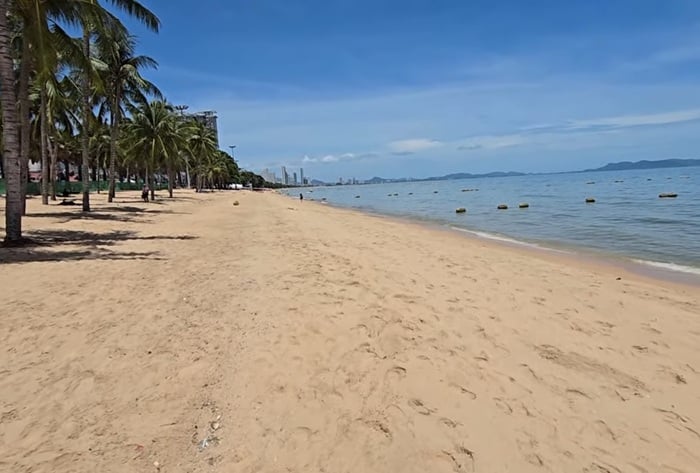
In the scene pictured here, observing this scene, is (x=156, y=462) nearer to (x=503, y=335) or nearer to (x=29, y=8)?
(x=503, y=335)

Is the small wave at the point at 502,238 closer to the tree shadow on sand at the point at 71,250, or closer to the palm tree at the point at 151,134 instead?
the tree shadow on sand at the point at 71,250

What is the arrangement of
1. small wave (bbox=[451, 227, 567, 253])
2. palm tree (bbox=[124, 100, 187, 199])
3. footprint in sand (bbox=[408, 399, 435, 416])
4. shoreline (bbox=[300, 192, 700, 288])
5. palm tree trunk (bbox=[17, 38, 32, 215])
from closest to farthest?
footprint in sand (bbox=[408, 399, 435, 416]) < shoreline (bbox=[300, 192, 700, 288]) < palm tree trunk (bbox=[17, 38, 32, 215]) < small wave (bbox=[451, 227, 567, 253]) < palm tree (bbox=[124, 100, 187, 199])

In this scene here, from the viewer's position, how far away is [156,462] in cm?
269

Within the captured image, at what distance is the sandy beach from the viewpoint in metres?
2.84

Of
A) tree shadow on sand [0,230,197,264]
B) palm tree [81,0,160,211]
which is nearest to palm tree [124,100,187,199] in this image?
palm tree [81,0,160,211]

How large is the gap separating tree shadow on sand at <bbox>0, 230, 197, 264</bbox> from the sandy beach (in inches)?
40.7

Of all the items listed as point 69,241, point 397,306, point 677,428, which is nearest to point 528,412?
point 677,428

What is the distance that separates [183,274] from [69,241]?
5.14m

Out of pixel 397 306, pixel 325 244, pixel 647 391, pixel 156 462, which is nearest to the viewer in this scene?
pixel 156 462

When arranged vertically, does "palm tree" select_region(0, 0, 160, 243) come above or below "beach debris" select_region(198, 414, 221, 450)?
above

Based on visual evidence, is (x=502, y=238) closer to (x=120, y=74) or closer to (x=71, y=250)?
(x=71, y=250)

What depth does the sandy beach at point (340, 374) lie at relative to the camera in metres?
2.84

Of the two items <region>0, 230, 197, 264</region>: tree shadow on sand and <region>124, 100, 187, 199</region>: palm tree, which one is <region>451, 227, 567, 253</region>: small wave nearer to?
<region>0, 230, 197, 264</region>: tree shadow on sand

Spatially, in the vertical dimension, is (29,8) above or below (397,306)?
above
